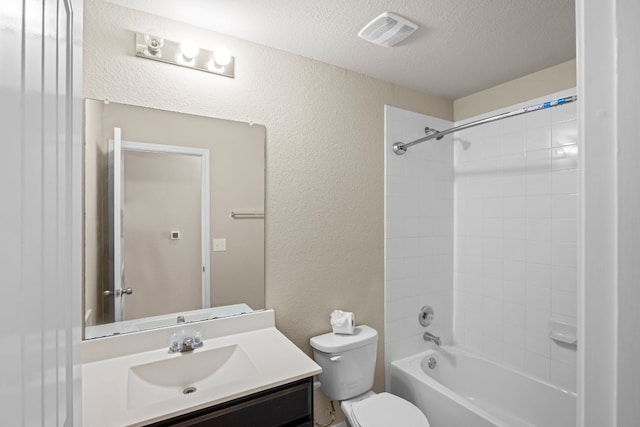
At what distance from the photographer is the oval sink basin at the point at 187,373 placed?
1.23 meters

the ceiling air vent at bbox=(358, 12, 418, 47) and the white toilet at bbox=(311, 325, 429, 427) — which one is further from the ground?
the ceiling air vent at bbox=(358, 12, 418, 47)

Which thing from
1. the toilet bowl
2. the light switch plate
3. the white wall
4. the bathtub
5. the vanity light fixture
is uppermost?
the vanity light fixture

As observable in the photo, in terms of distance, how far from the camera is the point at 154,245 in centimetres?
145

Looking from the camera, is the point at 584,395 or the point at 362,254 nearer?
the point at 584,395

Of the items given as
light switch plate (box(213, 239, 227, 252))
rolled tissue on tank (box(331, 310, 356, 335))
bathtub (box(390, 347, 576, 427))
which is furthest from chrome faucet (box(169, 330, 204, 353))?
bathtub (box(390, 347, 576, 427))

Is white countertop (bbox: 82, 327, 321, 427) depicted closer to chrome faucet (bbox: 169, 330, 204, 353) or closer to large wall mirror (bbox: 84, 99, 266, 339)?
chrome faucet (bbox: 169, 330, 204, 353)

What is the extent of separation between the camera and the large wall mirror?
135 centimetres

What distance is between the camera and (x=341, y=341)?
179 cm

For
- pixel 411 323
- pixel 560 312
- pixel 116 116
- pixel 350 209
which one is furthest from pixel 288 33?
pixel 560 312

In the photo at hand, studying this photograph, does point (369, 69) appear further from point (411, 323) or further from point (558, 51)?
point (411, 323)

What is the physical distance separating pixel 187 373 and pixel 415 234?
173cm

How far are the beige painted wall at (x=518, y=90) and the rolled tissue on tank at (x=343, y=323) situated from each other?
1868mm

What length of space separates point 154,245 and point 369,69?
165cm

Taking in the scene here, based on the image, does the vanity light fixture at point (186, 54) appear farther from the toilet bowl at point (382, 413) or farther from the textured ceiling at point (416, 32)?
the toilet bowl at point (382, 413)
